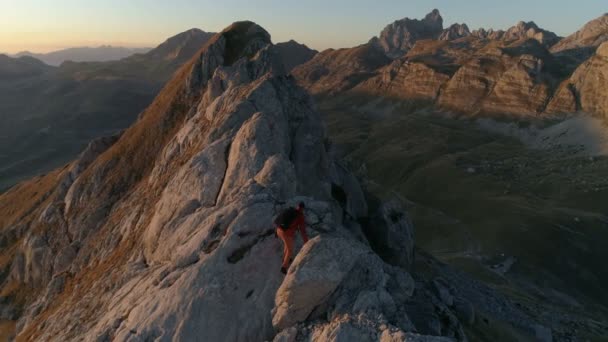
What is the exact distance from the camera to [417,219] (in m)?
132

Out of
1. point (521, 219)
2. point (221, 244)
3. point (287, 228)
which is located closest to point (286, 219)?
point (287, 228)

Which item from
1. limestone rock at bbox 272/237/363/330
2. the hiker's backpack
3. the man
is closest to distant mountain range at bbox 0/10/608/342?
limestone rock at bbox 272/237/363/330

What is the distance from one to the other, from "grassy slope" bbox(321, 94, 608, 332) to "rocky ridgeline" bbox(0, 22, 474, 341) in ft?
161

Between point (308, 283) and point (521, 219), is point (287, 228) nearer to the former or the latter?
point (308, 283)

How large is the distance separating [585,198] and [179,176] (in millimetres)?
139842

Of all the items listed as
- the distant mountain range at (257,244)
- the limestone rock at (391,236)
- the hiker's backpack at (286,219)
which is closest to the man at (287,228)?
the hiker's backpack at (286,219)

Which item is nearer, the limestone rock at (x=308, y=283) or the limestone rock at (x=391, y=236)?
the limestone rock at (x=308, y=283)

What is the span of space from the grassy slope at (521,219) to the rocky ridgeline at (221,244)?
161 feet

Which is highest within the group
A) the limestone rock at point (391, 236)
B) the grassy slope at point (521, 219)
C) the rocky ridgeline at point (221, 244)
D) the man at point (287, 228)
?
the man at point (287, 228)

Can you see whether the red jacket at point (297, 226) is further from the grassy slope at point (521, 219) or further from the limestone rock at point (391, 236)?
the grassy slope at point (521, 219)

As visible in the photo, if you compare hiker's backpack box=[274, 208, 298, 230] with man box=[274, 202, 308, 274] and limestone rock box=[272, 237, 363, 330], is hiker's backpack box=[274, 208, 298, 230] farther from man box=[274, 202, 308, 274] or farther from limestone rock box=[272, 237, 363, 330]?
limestone rock box=[272, 237, 363, 330]

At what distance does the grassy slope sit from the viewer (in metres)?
94.0

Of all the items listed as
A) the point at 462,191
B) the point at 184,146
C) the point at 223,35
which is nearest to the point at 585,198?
the point at 462,191

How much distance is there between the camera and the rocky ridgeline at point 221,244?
73.4 ft
